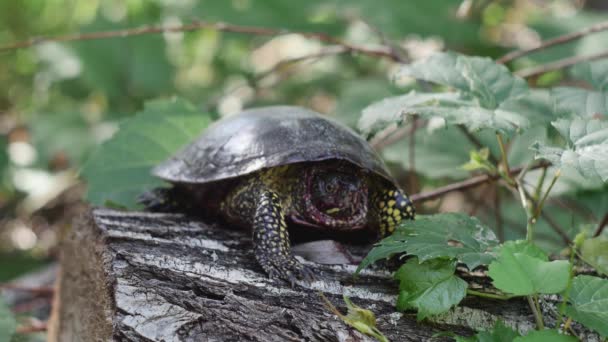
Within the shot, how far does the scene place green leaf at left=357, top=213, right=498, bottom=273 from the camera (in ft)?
5.57

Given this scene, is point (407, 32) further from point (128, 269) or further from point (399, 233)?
point (128, 269)

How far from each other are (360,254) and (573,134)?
75cm

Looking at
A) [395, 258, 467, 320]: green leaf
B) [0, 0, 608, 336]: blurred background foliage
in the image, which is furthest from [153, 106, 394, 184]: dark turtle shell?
[0, 0, 608, 336]: blurred background foliage

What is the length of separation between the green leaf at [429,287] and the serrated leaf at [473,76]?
2.06 ft

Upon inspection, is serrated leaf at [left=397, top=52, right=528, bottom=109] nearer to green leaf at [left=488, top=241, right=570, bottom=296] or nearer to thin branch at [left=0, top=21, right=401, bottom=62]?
green leaf at [left=488, top=241, right=570, bottom=296]

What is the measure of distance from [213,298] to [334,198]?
0.60m

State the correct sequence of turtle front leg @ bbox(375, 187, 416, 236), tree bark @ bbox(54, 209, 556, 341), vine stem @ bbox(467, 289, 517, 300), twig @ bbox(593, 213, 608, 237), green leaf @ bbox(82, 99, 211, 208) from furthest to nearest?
green leaf @ bbox(82, 99, 211, 208) < twig @ bbox(593, 213, 608, 237) < turtle front leg @ bbox(375, 187, 416, 236) < vine stem @ bbox(467, 289, 517, 300) < tree bark @ bbox(54, 209, 556, 341)

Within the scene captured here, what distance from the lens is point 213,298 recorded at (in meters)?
1.72

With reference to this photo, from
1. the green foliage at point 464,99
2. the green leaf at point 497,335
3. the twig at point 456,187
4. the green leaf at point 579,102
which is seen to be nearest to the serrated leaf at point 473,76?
the green foliage at point 464,99

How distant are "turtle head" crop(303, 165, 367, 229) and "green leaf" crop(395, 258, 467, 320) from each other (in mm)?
401

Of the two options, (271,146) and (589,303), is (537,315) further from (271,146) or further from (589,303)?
(271,146)

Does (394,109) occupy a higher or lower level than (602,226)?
higher

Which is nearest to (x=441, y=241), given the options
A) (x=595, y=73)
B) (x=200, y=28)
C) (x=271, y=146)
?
(x=271, y=146)

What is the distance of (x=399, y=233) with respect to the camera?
1.84 m
